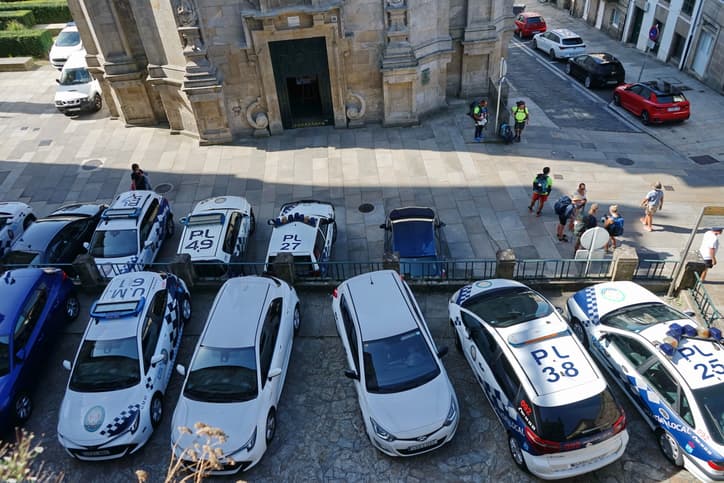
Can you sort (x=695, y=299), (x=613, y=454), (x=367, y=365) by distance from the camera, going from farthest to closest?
(x=695, y=299), (x=367, y=365), (x=613, y=454)

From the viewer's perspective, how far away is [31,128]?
71.7ft

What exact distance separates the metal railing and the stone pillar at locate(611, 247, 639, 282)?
1258mm

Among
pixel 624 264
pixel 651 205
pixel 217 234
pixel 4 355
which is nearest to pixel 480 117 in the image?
pixel 651 205

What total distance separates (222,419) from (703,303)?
10042 millimetres

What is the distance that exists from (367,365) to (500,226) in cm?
767

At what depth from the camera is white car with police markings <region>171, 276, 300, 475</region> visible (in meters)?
8.29

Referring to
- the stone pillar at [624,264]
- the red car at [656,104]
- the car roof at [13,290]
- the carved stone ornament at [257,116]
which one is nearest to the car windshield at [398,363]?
the stone pillar at [624,264]

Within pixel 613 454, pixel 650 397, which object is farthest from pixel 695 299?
pixel 613 454

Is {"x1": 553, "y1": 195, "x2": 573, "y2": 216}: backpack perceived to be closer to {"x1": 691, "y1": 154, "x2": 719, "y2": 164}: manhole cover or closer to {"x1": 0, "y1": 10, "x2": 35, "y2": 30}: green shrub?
{"x1": 691, "y1": 154, "x2": 719, "y2": 164}: manhole cover

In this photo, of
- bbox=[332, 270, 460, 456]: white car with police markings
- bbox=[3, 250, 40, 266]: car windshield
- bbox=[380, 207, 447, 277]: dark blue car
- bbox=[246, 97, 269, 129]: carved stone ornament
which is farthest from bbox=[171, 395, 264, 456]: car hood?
bbox=[246, 97, 269, 129]: carved stone ornament

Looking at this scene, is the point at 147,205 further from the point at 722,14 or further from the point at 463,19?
the point at 722,14

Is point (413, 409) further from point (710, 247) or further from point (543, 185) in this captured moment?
point (543, 185)

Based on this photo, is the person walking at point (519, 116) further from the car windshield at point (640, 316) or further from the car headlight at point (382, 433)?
the car headlight at point (382, 433)

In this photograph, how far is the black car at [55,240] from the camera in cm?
1285
